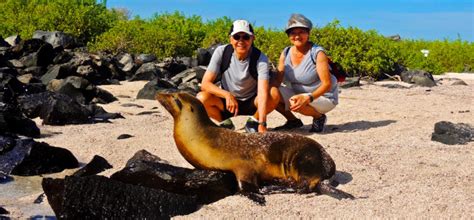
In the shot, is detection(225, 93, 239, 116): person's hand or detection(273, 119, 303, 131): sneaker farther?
detection(273, 119, 303, 131): sneaker

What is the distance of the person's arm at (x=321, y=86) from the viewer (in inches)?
262

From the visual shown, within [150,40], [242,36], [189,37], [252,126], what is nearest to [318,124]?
[252,126]

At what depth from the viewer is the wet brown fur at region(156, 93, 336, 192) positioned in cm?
457

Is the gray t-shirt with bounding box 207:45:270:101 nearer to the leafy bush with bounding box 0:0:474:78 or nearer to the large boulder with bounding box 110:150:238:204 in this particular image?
the large boulder with bounding box 110:150:238:204

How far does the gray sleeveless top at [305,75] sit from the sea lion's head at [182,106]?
2.23m

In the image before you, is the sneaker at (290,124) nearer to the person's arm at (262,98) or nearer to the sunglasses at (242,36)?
the person's arm at (262,98)

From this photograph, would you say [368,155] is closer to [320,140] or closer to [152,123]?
[320,140]

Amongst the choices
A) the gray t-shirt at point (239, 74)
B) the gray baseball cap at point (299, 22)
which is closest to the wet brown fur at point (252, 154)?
the gray t-shirt at point (239, 74)

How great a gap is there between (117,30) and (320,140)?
1191cm

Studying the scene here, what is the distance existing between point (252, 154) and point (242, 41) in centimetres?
191

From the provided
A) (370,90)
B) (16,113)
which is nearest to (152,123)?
(16,113)

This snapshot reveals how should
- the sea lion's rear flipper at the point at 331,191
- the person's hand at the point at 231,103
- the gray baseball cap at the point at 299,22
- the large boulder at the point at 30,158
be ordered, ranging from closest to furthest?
the sea lion's rear flipper at the point at 331,191
the large boulder at the point at 30,158
the person's hand at the point at 231,103
the gray baseball cap at the point at 299,22

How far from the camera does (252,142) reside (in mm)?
4660

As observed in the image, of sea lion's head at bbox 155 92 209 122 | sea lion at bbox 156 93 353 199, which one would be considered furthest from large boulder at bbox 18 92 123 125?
sea lion at bbox 156 93 353 199
